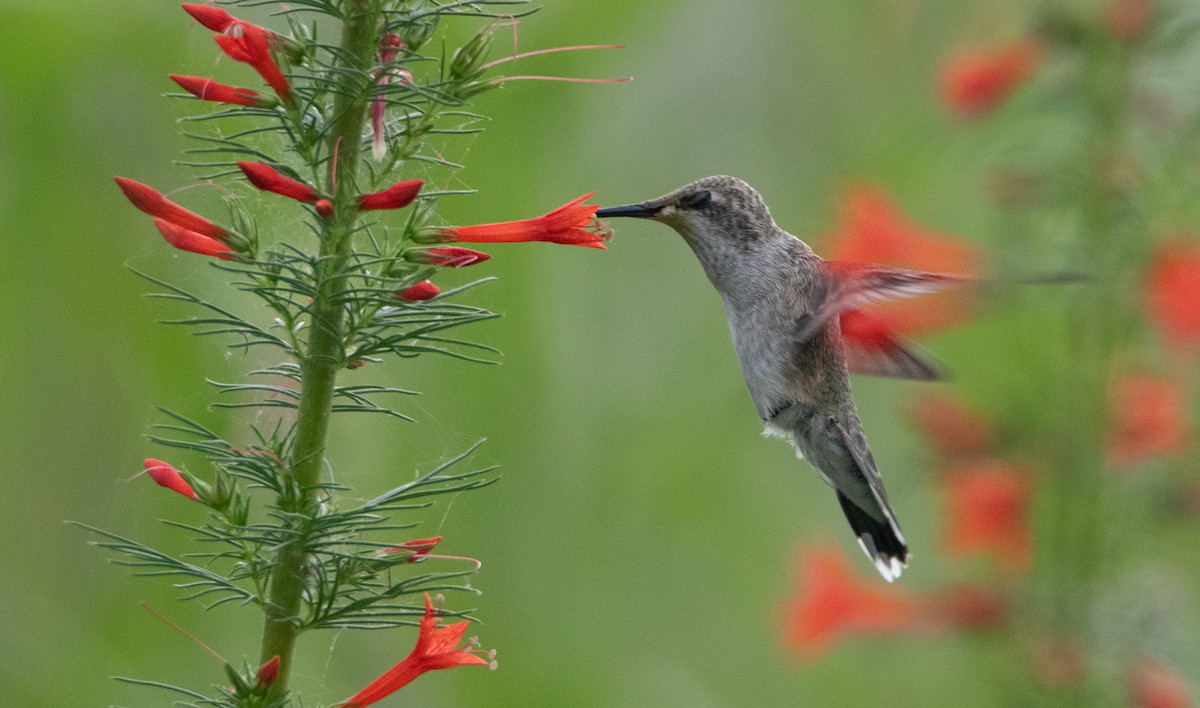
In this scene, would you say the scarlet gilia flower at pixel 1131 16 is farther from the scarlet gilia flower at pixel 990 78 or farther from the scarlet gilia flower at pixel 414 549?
the scarlet gilia flower at pixel 414 549

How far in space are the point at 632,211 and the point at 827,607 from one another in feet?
5.04

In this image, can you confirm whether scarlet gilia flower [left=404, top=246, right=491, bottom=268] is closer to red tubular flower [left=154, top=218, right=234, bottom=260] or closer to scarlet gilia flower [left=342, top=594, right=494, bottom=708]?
red tubular flower [left=154, top=218, right=234, bottom=260]

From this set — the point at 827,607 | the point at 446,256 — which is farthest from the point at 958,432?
the point at 446,256

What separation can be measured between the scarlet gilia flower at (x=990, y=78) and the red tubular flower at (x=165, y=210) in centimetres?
180

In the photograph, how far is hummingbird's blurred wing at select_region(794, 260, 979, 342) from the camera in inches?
71.9

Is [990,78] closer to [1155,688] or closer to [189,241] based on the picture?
[1155,688]

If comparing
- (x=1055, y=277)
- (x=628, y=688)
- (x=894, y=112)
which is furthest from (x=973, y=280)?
(x=894, y=112)

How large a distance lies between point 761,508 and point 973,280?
262 cm

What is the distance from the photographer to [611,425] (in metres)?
3.63

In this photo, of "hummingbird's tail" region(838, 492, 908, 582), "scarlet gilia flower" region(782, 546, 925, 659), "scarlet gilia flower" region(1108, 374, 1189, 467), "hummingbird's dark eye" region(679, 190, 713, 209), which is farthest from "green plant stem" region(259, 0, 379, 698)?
"scarlet gilia flower" region(782, 546, 925, 659)

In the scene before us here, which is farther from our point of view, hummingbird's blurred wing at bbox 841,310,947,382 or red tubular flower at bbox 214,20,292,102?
hummingbird's blurred wing at bbox 841,310,947,382

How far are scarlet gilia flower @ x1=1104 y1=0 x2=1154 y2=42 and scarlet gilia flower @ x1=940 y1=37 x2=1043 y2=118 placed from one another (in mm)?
152

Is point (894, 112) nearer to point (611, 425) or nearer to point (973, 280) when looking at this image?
point (611, 425)

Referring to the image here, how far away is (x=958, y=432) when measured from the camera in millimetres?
2777
